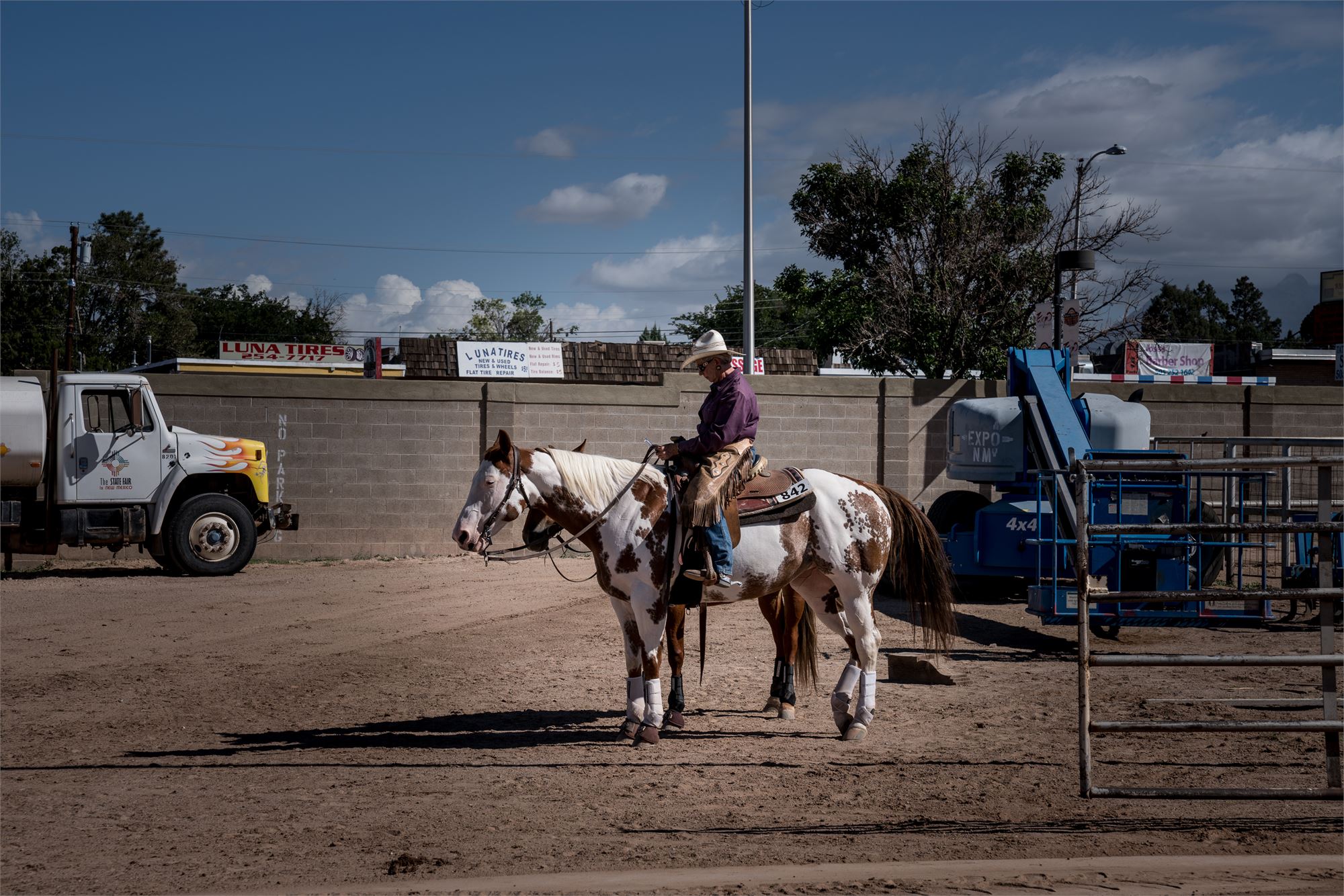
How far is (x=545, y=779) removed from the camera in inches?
268

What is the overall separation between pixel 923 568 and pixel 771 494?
1.41 m

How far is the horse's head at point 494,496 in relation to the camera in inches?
295

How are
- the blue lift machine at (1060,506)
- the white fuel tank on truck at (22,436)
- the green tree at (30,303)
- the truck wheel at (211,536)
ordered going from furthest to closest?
1. the green tree at (30,303)
2. the truck wheel at (211,536)
3. the white fuel tank on truck at (22,436)
4. the blue lift machine at (1060,506)

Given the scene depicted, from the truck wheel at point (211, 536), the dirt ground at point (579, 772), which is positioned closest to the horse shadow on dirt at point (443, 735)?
the dirt ground at point (579, 772)

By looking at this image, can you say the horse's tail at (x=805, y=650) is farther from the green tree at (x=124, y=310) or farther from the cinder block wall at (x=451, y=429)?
the green tree at (x=124, y=310)

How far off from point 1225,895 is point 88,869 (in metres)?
4.96

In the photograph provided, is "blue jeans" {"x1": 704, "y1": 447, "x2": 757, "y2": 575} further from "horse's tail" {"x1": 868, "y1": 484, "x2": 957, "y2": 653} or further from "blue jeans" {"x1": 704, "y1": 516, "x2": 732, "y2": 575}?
"horse's tail" {"x1": 868, "y1": 484, "x2": 957, "y2": 653}

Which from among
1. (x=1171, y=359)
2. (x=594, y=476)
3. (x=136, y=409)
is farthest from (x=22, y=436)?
(x=1171, y=359)

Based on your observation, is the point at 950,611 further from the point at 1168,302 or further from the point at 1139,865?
the point at 1168,302

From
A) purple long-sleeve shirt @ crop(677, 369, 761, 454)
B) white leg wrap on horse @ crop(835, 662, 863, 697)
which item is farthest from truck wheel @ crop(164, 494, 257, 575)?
white leg wrap on horse @ crop(835, 662, 863, 697)

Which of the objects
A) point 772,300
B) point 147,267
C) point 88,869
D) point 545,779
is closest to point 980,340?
point 545,779

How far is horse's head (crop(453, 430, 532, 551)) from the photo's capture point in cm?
750

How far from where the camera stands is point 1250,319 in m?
104

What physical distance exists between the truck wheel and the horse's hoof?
11437 mm
